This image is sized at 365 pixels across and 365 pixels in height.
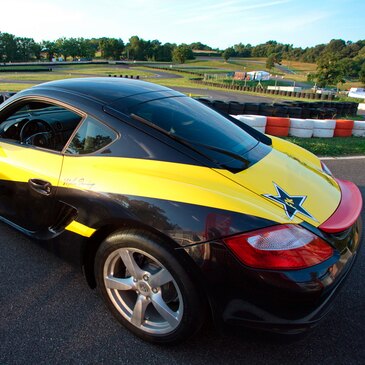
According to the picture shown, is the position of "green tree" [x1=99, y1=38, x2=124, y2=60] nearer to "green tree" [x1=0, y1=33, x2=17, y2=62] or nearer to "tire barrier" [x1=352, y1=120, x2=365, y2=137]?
"green tree" [x1=0, y1=33, x2=17, y2=62]

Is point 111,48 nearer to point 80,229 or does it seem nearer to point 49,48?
point 49,48

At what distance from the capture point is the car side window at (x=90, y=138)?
2088 millimetres

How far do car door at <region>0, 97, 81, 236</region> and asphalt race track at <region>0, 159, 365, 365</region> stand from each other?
0.49 m

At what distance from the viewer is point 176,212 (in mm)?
1707

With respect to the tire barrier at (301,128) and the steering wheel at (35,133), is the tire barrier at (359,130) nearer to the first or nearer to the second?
the tire barrier at (301,128)

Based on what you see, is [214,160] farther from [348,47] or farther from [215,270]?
[348,47]

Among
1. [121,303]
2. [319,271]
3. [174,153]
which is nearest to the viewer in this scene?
[319,271]

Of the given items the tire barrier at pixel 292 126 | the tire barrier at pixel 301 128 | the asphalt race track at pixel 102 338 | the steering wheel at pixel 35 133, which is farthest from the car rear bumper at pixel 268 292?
the tire barrier at pixel 301 128

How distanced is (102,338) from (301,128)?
7867mm

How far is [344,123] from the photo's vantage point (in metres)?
9.13

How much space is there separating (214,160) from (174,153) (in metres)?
0.26

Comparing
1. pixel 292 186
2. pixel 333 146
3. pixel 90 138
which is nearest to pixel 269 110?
pixel 333 146

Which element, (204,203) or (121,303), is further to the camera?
(121,303)

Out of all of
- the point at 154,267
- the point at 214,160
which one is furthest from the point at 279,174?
the point at 154,267
